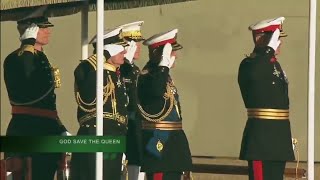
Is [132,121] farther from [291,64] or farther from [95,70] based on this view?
[291,64]

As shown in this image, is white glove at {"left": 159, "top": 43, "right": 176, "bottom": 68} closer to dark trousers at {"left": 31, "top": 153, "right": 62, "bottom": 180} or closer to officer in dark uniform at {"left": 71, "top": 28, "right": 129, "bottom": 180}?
officer in dark uniform at {"left": 71, "top": 28, "right": 129, "bottom": 180}

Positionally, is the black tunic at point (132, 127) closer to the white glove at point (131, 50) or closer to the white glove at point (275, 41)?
the white glove at point (131, 50)

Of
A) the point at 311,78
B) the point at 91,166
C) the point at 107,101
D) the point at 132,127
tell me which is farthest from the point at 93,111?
the point at 311,78

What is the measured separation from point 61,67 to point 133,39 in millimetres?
1322

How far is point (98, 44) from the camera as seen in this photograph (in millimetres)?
7727

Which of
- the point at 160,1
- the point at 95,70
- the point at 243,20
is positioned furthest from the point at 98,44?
the point at 243,20

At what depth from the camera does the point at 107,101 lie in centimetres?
824

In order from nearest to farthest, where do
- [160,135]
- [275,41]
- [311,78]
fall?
[311,78] → [275,41] → [160,135]

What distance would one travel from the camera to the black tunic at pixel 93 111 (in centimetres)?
823

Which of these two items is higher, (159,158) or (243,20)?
(243,20)

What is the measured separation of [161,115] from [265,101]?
2.28ft

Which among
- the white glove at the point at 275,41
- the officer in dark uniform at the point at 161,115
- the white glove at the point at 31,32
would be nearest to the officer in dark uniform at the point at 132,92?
the officer in dark uniform at the point at 161,115

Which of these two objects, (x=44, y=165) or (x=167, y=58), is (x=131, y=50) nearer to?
(x=167, y=58)

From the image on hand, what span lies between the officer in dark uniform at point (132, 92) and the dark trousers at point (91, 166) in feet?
0.80
